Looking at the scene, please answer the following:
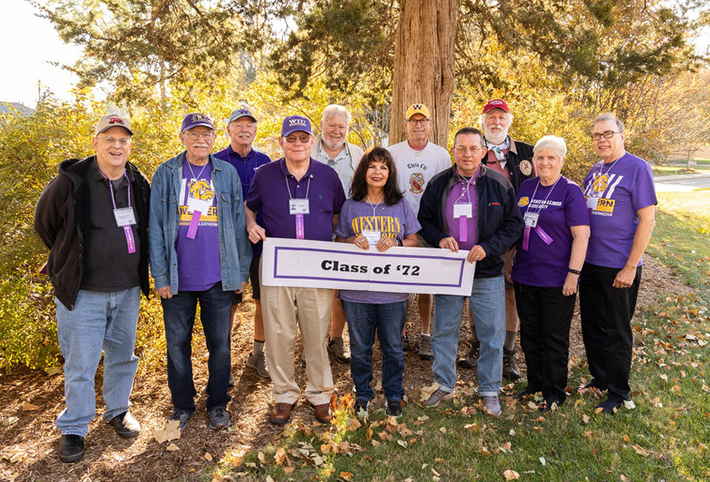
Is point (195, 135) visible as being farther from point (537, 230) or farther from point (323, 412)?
point (537, 230)

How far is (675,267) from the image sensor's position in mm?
10125

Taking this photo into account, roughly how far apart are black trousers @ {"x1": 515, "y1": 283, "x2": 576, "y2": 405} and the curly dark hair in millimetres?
1538

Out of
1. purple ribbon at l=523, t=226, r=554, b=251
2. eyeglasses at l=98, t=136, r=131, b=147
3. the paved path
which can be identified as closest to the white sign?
purple ribbon at l=523, t=226, r=554, b=251

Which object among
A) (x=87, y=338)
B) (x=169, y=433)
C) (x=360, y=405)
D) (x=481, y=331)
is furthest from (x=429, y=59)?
(x=169, y=433)

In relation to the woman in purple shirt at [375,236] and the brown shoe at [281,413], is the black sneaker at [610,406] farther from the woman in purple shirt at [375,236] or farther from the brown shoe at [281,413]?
the brown shoe at [281,413]

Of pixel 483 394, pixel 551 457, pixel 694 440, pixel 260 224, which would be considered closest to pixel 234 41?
pixel 260 224

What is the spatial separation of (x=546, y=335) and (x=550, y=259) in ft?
2.43

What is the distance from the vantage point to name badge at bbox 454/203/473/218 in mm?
4129

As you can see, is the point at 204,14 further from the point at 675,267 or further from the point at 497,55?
the point at 675,267

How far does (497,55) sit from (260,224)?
8234 millimetres

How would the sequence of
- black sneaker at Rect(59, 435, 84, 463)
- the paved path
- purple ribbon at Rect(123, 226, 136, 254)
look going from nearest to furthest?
black sneaker at Rect(59, 435, 84, 463)
purple ribbon at Rect(123, 226, 136, 254)
the paved path

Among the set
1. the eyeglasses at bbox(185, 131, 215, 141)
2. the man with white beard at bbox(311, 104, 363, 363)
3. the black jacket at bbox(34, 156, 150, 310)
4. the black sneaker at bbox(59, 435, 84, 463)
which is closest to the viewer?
the black jacket at bbox(34, 156, 150, 310)

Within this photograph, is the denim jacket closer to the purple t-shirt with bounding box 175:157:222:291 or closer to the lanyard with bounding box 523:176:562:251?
the purple t-shirt with bounding box 175:157:222:291

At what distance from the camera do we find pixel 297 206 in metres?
4.01
